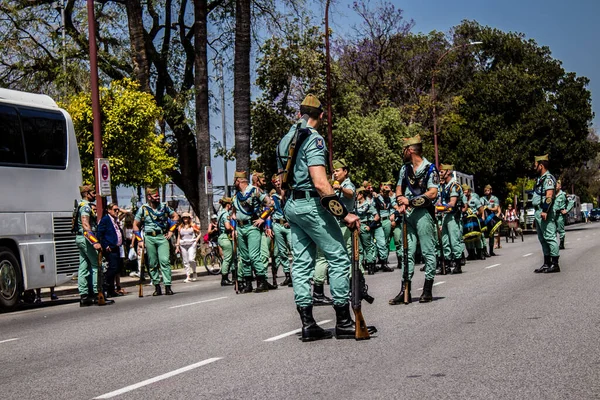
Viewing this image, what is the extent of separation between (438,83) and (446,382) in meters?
54.3

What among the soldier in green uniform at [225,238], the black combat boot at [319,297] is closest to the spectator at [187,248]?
the soldier in green uniform at [225,238]

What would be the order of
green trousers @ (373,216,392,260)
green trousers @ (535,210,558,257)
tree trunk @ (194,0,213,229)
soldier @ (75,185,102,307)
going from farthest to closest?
tree trunk @ (194,0,213,229) < green trousers @ (373,216,392,260) < green trousers @ (535,210,558,257) < soldier @ (75,185,102,307)

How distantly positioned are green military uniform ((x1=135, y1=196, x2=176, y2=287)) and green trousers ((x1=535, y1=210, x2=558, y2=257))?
6626 millimetres

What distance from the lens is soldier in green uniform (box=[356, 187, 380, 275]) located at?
19328 mm

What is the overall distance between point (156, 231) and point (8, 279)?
109 inches

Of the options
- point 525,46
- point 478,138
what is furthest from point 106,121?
point 525,46

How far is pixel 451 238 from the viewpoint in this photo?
17703 mm

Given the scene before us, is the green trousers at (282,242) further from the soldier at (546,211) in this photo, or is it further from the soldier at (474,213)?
the soldier at (474,213)

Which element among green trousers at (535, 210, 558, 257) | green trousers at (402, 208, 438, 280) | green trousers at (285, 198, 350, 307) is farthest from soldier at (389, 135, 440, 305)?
green trousers at (535, 210, 558, 257)

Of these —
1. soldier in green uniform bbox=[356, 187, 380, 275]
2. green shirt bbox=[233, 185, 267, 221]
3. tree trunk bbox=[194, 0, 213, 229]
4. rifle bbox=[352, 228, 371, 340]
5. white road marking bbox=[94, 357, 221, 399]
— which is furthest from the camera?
tree trunk bbox=[194, 0, 213, 229]

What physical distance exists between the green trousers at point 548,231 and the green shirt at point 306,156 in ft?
28.0

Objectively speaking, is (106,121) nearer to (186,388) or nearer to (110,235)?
(110,235)

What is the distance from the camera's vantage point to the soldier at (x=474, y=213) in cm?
2188

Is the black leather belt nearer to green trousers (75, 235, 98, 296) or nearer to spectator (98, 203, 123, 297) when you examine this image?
green trousers (75, 235, 98, 296)
